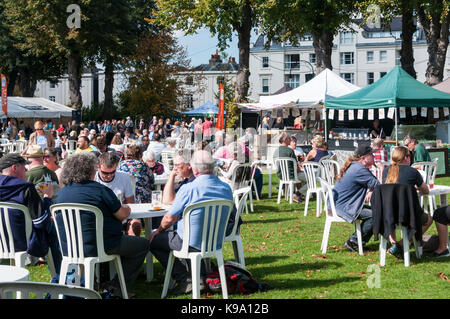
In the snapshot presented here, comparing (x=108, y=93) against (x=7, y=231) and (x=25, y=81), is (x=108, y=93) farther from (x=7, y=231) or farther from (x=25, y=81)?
(x=7, y=231)

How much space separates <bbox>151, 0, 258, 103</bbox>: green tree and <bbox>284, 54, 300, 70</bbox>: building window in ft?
160

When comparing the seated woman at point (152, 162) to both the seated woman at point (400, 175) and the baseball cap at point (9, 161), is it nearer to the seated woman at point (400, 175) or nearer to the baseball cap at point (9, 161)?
the baseball cap at point (9, 161)

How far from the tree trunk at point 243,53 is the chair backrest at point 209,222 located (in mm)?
23267

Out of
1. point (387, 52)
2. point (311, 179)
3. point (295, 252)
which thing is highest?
point (387, 52)

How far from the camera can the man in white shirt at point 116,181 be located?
6391 mm

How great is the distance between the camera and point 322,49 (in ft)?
88.4

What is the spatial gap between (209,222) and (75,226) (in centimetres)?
119

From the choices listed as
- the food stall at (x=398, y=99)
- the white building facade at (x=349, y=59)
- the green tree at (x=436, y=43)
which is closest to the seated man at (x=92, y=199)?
the food stall at (x=398, y=99)

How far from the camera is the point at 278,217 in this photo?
34.2 feet

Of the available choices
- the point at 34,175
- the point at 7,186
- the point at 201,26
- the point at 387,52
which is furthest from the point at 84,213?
the point at 387,52

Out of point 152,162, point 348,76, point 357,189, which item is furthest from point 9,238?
point 348,76
